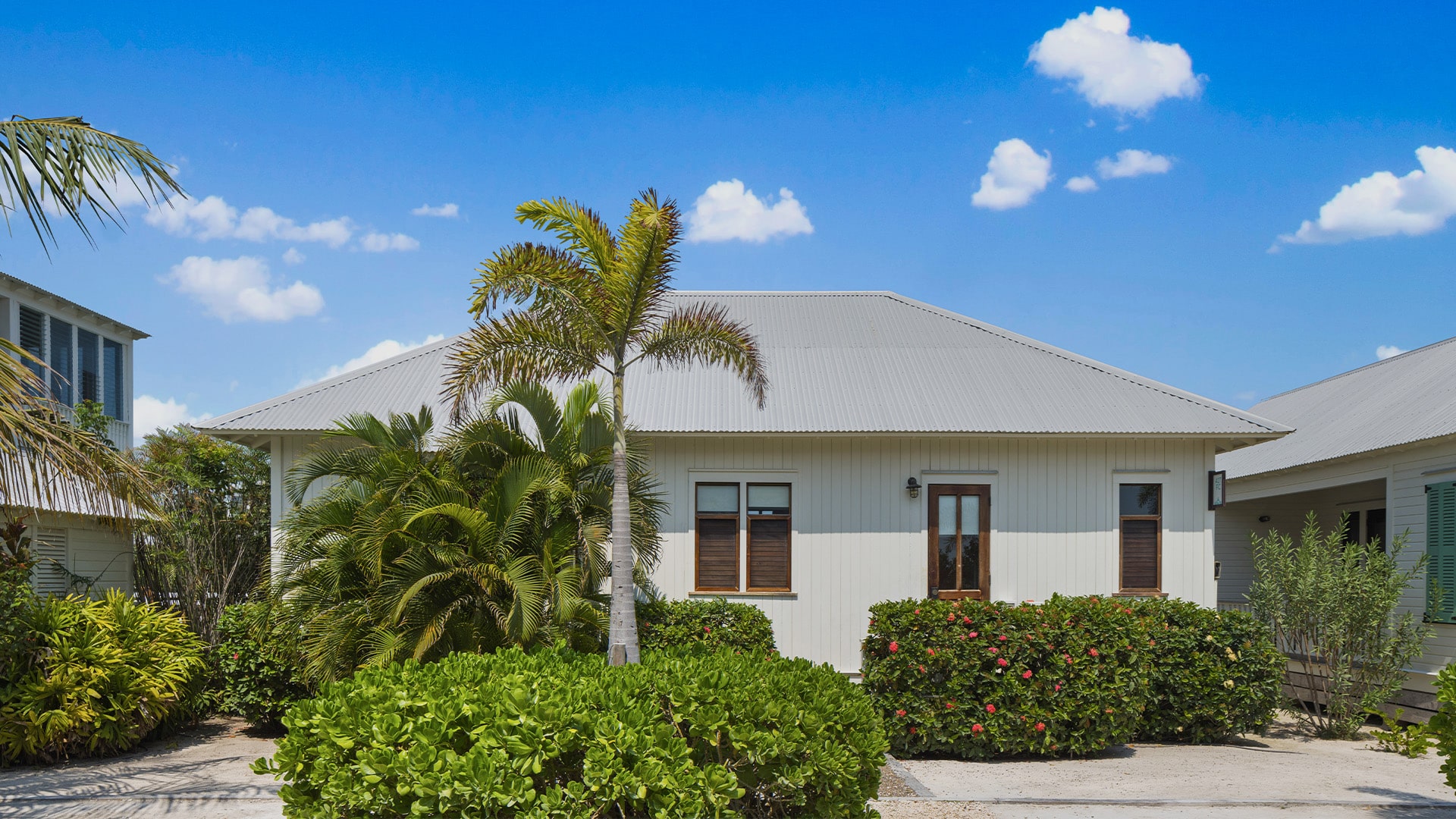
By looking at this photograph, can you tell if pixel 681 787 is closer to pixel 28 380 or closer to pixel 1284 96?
pixel 28 380

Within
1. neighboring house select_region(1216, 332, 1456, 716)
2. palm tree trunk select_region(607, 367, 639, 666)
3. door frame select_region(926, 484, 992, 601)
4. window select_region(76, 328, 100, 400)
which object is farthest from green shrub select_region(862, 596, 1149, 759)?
window select_region(76, 328, 100, 400)

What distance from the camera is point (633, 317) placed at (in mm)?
8812

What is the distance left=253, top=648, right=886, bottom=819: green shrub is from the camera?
537 cm

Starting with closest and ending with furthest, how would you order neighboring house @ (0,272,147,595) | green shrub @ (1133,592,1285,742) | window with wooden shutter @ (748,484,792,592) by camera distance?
green shrub @ (1133,592,1285,742) → window with wooden shutter @ (748,484,792,592) → neighboring house @ (0,272,147,595)

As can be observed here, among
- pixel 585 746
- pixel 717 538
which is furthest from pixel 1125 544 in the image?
pixel 585 746

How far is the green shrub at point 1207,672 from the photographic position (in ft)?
36.6

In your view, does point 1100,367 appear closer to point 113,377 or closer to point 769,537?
point 769,537

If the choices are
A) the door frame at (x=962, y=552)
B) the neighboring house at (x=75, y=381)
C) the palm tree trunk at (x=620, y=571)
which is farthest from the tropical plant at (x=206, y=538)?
the door frame at (x=962, y=552)

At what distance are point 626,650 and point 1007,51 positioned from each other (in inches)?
363

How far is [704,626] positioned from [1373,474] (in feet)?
30.6

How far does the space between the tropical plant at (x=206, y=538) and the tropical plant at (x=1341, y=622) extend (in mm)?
12907

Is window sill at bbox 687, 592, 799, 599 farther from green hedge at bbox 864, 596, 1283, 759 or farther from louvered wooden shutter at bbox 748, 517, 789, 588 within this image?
green hedge at bbox 864, 596, 1283, 759

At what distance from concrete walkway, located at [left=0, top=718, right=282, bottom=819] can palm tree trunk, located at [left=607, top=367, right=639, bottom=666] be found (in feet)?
9.85

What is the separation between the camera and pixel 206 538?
46.5 ft
